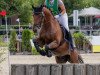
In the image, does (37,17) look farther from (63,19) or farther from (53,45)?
(63,19)

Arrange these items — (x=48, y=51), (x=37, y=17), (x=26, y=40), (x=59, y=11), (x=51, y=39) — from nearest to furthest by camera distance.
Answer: (x=37, y=17) → (x=48, y=51) → (x=51, y=39) → (x=59, y=11) → (x=26, y=40)

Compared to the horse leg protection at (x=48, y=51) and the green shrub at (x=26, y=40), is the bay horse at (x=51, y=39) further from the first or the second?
the green shrub at (x=26, y=40)

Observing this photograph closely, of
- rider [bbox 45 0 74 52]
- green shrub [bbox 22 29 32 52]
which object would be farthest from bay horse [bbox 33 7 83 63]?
green shrub [bbox 22 29 32 52]

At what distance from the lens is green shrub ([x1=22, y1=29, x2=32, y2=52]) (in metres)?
25.0

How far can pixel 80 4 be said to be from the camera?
51.0 metres

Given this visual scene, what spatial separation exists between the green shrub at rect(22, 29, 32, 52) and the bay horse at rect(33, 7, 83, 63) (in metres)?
15.3

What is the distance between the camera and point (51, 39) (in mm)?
9383

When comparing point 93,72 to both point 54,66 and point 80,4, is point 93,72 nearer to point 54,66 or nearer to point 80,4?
point 54,66

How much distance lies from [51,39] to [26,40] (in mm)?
15847

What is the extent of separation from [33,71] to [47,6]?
9.50ft

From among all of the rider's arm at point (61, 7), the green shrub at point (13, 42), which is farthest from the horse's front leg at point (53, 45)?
the green shrub at point (13, 42)

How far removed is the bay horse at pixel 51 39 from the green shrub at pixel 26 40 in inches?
601

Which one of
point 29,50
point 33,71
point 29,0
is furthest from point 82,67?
point 29,0

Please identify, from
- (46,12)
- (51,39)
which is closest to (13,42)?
(51,39)
